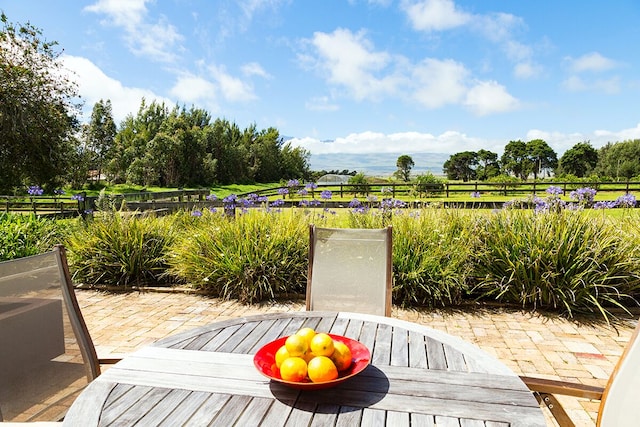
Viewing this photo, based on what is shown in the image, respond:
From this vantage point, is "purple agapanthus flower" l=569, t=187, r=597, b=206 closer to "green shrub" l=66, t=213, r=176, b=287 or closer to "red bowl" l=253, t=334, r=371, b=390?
"red bowl" l=253, t=334, r=371, b=390

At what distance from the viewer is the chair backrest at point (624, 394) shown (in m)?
1.19

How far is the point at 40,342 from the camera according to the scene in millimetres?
1481

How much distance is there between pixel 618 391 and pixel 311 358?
97cm

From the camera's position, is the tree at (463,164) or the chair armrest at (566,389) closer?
the chair armrest at (566,389)

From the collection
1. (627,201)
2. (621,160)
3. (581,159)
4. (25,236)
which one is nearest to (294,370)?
(25,236)

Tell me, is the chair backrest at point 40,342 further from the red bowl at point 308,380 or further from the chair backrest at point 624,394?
the chair backrest at point 624,394

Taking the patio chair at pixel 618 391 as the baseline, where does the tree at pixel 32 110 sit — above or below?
above

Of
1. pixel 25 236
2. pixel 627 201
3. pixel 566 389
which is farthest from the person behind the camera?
pixel 627 201

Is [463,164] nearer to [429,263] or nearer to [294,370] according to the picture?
[429,263]

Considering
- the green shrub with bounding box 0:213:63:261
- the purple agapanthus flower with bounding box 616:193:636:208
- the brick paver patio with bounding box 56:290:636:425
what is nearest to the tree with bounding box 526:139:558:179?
the purple agapanthus flower with bounding box 616:193:636:208

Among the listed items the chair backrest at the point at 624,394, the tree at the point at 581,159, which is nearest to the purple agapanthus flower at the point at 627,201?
the chair backrest at the point at 624,394

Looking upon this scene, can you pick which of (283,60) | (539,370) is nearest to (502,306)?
(539,370)

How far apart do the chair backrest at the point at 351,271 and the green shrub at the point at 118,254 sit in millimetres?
3006

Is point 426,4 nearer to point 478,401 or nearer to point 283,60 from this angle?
point 283,60
